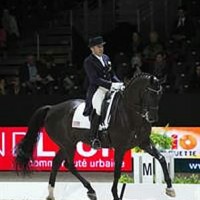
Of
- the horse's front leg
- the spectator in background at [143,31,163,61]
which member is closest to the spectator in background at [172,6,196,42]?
the spectator in background at [143,31,163,61]

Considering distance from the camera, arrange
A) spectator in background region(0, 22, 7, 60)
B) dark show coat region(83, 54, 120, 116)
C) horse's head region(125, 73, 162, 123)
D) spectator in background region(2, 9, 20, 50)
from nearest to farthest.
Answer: horse's head region(125, 73, 162, 123)
dark show coat region(83, 54, 120, 116)
spectator in background region(0, 22, 7, 60)
spectator in background region(2, 9, 20, 50)

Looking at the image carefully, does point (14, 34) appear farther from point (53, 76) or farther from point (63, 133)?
point (63, 133)

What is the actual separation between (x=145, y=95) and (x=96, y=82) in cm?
71

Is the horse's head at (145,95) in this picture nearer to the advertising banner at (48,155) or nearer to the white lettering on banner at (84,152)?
the advertising banner at (48,155)

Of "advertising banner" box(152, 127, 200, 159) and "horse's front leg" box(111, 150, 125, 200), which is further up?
"horse's front leg" box(111, 150, 125, 200)

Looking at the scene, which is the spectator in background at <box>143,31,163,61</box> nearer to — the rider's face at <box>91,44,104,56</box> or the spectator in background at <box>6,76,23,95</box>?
the spectator in background at <box>6,76,23,95</box>

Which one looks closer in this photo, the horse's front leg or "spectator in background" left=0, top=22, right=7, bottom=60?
the horse's front leg

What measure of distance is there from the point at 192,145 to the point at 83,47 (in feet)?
17.4

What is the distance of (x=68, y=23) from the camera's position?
17.8 metres

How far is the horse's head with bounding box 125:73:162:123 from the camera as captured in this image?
317 inches

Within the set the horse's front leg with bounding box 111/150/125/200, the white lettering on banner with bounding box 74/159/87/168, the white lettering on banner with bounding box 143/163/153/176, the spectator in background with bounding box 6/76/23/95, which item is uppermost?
the spectator in background with bounding box 6/76/23/95

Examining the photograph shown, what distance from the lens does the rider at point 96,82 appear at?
8.59 m

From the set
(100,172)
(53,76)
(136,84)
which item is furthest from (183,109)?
(136,84)

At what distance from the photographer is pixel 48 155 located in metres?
12.5
